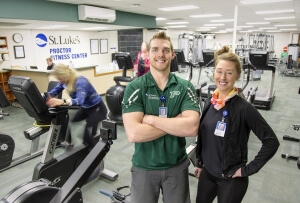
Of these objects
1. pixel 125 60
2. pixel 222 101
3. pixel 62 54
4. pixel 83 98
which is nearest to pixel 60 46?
pixel 62 54

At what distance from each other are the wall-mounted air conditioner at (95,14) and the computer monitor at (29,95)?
5.06 m

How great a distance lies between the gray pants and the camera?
4.85 feet

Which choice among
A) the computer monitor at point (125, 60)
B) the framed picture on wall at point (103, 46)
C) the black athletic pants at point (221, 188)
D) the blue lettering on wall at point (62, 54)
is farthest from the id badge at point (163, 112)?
the framed picture on wall at point (103, 46)

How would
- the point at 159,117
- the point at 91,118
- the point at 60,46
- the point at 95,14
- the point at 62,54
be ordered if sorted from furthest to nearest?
1. the point at 62,54
2. the point at 60,46
3. the point at 95,14
4. the point at 91,118
5. the point at 159,117

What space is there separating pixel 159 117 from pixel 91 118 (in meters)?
1.80

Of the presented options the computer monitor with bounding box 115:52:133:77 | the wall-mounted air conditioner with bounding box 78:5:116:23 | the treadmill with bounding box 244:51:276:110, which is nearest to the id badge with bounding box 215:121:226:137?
the computer monitor with bounding box 115:52:133:77

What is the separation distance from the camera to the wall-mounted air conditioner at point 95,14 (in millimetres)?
6535

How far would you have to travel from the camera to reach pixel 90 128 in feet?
9.78

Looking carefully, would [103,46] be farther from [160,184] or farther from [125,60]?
[160,184]

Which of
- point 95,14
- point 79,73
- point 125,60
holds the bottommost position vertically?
point 79,73

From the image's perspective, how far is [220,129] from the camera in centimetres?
150

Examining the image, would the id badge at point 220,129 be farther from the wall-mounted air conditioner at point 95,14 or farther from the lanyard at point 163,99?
the wall-mounted air conditioner at point 95,14

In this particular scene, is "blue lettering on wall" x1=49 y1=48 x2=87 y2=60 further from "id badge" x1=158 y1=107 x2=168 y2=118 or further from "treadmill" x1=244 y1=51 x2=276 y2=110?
"id badge" x1=158 y1=107 x2=168 y2=118

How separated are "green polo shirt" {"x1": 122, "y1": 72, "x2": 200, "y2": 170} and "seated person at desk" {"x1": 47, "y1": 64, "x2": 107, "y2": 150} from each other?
4.22 feet
